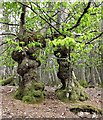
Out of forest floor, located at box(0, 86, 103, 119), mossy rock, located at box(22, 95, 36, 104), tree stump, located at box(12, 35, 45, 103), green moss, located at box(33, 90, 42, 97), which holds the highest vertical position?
tree stump, located at box(12, 35, 45, 103)

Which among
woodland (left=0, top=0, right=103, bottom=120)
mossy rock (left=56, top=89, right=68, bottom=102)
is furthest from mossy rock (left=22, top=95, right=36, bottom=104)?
mossy rock (left=56, top=89, right=68, bottom=102)

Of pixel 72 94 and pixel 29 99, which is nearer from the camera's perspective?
pixel 29 99

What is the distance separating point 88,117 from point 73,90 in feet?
5.51

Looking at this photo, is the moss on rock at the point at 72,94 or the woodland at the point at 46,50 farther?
the moss on rock at the point at 72,94

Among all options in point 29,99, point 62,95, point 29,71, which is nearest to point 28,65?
point 29,71

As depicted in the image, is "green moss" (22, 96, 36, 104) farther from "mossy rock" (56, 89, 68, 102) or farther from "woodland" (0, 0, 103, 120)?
"mossy rock" (56, 89, 68, 102)

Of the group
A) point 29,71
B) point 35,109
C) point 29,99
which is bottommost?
point 35,109

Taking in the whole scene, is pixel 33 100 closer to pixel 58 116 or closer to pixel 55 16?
pixel 58 116

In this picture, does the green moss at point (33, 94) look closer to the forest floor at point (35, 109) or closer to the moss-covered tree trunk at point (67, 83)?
the forest floor at point (35, 109)

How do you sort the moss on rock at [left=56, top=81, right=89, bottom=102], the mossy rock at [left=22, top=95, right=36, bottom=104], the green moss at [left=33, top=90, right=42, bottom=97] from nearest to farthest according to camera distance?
the mossy rock at [left=22, top=95, right=36, bottom=104] < the green moss at [left=33, top=90, right=42, bottom=97] < the moss on rock at [left=56, top=81, right=89, bottom=102]

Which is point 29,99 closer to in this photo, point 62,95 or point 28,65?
point 28,65

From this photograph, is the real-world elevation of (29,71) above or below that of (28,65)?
below

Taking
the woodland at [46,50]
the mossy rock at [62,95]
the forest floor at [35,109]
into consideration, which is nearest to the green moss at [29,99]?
the woodland at [46,50]

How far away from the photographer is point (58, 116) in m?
7.82
